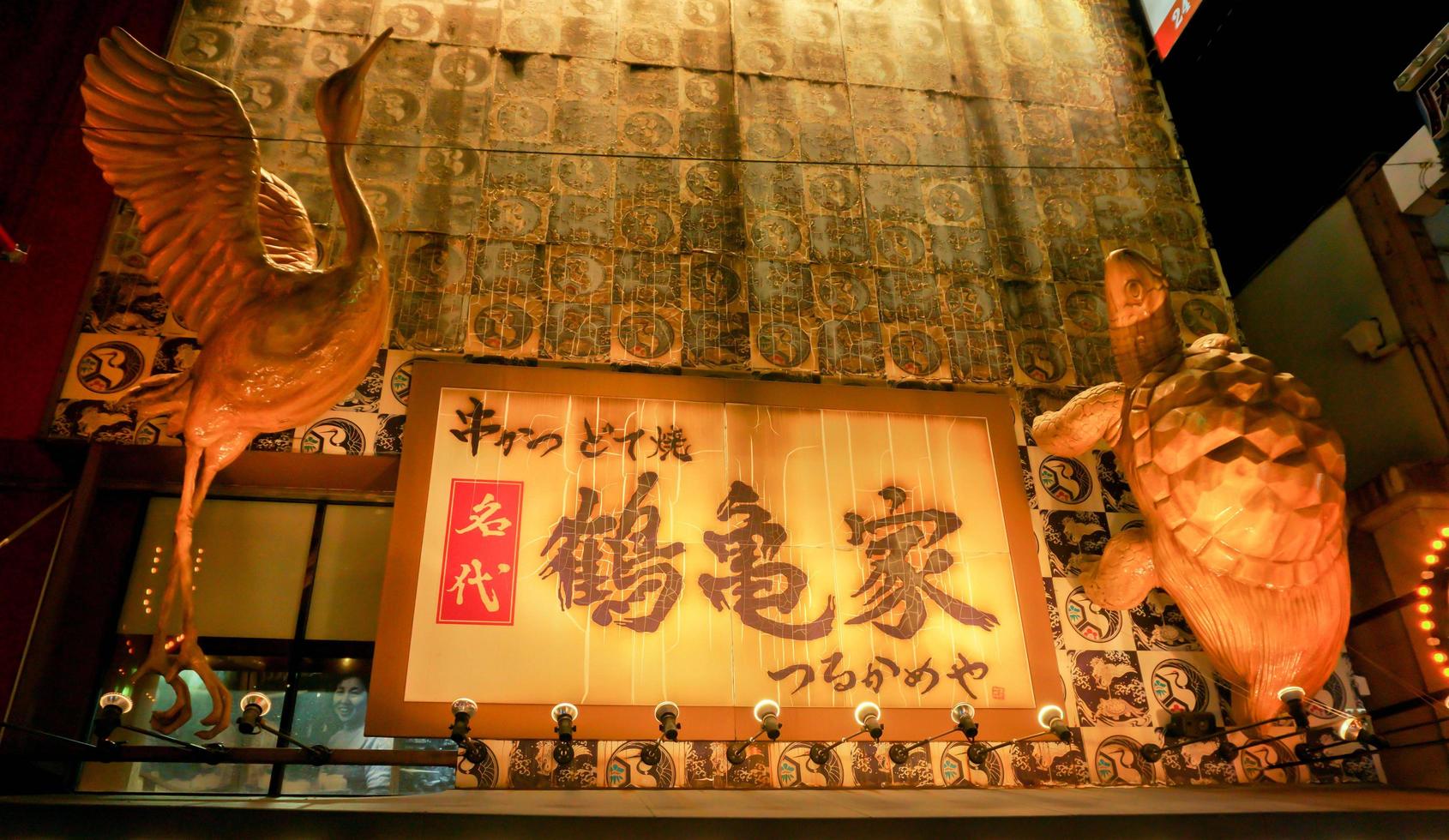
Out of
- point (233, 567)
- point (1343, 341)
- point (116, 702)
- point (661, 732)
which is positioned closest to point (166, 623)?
point (116, 702)

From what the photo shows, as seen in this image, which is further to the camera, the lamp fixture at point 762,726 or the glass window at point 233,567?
the glass window at point 233,567

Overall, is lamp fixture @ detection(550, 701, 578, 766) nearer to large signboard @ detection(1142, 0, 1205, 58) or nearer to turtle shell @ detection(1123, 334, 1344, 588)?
turtle shell @ detection(1123, 334, 1344, 588)

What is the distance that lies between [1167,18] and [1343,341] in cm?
216

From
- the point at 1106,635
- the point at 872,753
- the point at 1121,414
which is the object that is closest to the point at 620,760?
the point at 872,753

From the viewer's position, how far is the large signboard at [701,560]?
379 cm

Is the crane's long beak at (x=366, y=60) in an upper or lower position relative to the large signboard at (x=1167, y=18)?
lower

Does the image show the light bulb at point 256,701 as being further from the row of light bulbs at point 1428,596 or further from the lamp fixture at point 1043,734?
the row of light bulbs at point 1428,596

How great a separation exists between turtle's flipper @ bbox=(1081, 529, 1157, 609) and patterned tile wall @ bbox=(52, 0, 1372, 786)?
18 cm

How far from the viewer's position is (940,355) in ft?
15.6

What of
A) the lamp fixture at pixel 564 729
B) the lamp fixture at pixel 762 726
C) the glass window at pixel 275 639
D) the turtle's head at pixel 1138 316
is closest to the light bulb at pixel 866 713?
the lamp fixture at pixel 762 726

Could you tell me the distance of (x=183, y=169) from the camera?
11.0 feet

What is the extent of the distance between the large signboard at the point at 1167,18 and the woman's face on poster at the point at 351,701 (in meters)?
5.59

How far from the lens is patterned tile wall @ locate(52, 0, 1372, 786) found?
414cm

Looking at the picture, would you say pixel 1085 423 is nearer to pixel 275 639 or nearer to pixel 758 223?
pixel 758 223
